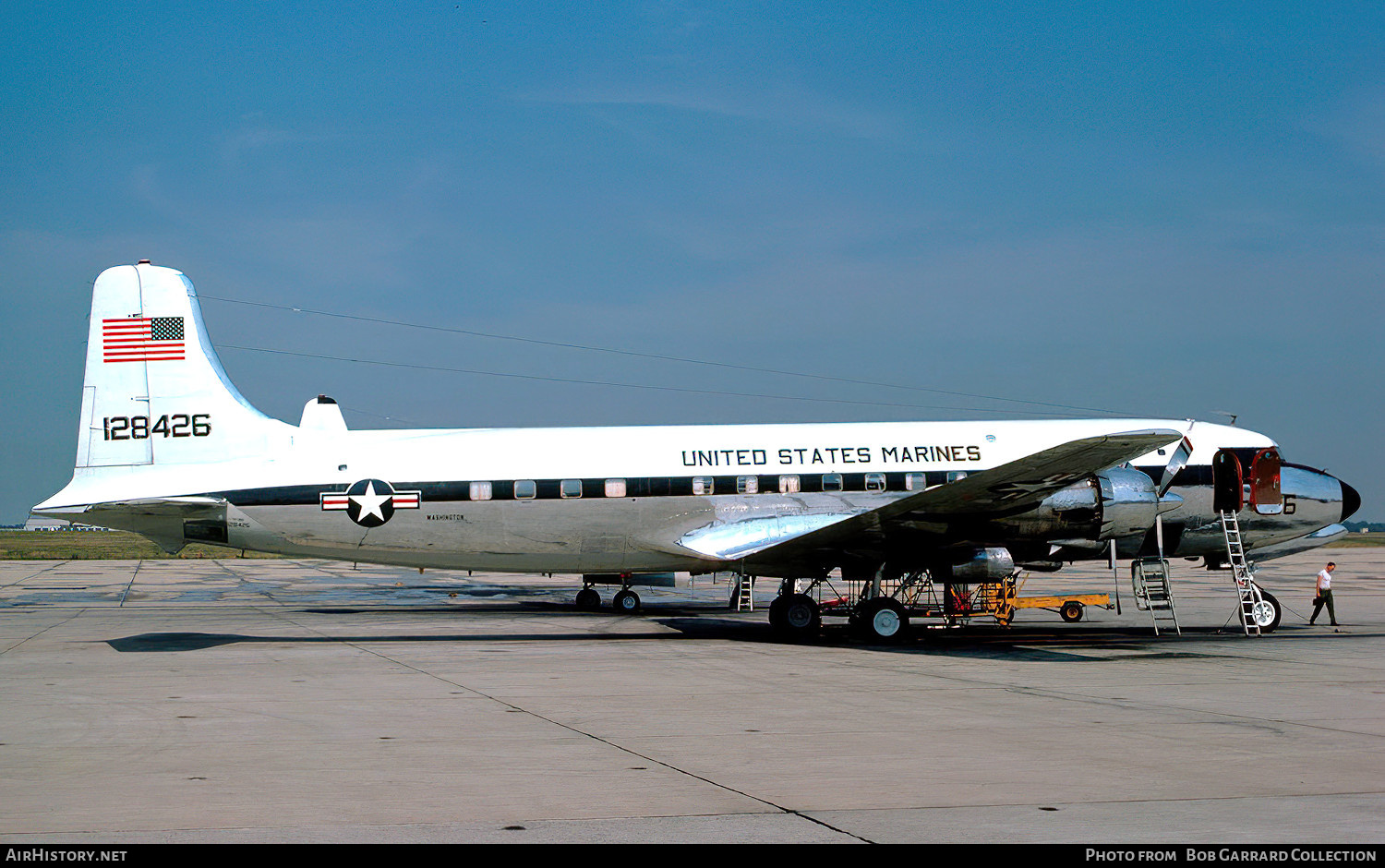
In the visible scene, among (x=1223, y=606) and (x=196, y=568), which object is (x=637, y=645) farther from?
(x=196, y=568)

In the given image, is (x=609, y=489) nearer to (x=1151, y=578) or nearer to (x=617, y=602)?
(x=617, y=602)

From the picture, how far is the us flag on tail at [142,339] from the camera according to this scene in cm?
2039

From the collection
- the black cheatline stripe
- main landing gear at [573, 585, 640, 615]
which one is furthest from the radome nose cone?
main landing gear at [573, 585, 640, 615]

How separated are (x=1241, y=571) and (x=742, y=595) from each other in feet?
37.2

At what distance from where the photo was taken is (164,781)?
841cm

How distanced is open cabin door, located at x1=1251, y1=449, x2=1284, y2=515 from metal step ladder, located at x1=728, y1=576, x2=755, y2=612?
11.0 metres

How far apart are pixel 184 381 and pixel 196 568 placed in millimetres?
40237

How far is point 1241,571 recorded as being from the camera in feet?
72.1

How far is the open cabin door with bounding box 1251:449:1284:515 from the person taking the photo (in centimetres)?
2252

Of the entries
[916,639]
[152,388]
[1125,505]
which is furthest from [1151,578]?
[152,388]

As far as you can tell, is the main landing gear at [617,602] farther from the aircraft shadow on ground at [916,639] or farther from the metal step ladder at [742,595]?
the aircraft shadow on ground at [916,639]

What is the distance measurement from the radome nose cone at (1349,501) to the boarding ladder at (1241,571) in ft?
8.14

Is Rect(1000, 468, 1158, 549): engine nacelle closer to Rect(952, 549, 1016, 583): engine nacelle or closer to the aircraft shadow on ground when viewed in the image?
Rect(952, 549, 1016, 583): engine nacelle

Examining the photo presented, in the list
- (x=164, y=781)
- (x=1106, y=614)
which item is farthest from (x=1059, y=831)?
(x=1106, y=614)
